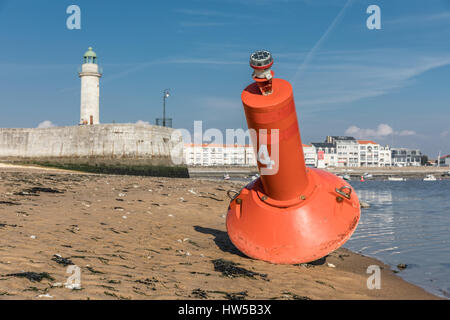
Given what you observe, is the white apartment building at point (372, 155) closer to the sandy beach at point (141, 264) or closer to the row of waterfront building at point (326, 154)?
the row of waterfront building at point (326, 154)

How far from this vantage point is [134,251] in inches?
280

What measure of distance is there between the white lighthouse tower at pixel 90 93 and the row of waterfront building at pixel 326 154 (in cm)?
11943

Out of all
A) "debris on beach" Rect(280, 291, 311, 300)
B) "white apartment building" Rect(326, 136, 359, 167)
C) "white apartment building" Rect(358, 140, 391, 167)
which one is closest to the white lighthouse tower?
"debris on beach" Rect(280, 291, 311, 300)

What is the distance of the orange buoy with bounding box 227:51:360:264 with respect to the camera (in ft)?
18.1

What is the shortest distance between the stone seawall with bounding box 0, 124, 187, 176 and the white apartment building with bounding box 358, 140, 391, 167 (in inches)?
5951

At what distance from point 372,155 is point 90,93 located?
506 feet

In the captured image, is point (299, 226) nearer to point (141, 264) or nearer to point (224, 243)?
point (141, 264)

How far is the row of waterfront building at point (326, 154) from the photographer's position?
167250mm

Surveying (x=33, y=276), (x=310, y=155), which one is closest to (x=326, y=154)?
(x=310, y=155)

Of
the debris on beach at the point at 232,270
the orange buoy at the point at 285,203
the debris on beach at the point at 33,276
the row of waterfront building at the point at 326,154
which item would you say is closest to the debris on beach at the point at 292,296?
the debris on beach at the point at 232,270

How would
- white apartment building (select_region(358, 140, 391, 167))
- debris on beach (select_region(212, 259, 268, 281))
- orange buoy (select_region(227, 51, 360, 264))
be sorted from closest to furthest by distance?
orange buoy (select_region(227, 51, 360, 264))
debris on beach (select_region(212, 259, 268, 281))
white apartment building (select_region(358, 140, 391, 167))

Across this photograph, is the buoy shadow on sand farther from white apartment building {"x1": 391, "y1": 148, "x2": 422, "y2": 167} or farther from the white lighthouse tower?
white apartment building {"x1": 391, "y1": 148, "x2": 422, "y2": 167}

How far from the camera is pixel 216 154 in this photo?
172 metres
